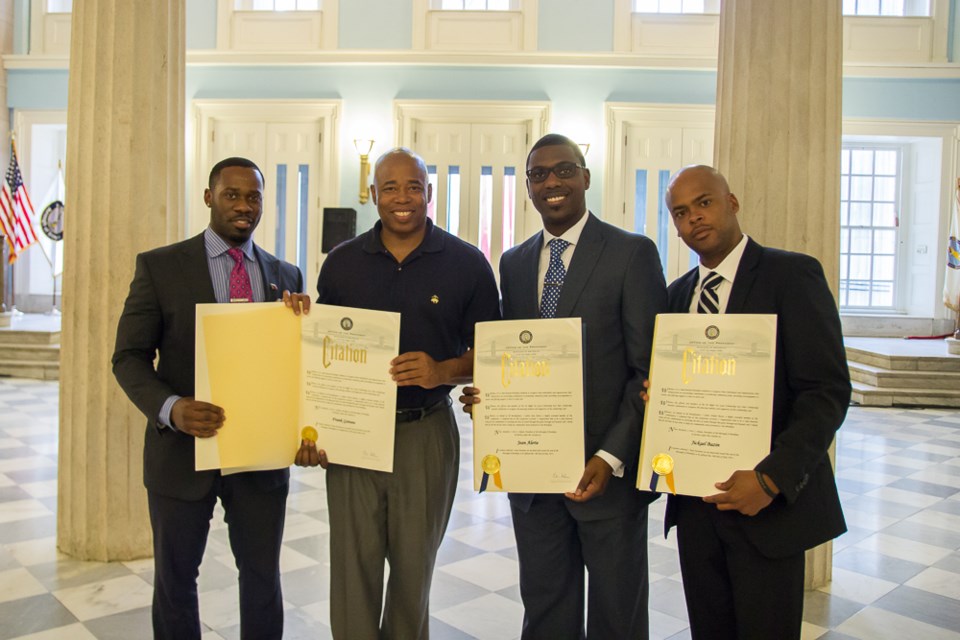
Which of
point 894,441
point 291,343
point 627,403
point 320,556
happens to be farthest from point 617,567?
point 894,441

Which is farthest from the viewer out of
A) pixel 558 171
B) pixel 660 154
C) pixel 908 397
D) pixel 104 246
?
pixel 660 154

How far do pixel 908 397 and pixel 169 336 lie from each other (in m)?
9.15

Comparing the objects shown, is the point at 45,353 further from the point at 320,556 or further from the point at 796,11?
the point at 796,11

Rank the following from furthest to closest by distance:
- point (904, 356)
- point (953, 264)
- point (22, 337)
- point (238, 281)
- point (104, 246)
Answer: point (953, 264)
point (22, 337)
point (904, 356)
point (104, 246)
point (238, 281)

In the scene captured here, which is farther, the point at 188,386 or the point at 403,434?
the point at 188,386

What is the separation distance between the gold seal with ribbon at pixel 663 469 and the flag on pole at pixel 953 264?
10.9 metres

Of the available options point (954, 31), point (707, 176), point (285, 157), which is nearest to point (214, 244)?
point (707, 176)

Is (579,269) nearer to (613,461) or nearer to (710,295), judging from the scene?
(710,295)

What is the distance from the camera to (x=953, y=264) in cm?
1105

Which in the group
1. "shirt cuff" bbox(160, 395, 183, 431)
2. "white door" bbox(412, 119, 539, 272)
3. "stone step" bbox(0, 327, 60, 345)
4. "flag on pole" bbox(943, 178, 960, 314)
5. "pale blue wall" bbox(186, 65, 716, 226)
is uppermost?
"pale blue wall" bbox(186, 65, 716, 226)

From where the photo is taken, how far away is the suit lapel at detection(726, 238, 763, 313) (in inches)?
76.2

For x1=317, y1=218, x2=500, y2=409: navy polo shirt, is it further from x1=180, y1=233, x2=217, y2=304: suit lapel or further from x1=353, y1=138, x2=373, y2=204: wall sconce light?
x1=353, y1=138, x2=373, y2=204: wall sconce light

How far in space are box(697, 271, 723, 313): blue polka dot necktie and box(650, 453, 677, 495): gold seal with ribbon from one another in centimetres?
41

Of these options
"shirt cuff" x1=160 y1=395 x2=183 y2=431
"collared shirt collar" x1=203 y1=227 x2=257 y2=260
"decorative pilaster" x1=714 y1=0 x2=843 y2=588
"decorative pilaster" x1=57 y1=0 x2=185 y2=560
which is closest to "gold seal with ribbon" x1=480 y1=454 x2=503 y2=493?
"shirt cuff" x1=160 y1=395 x2=183 y2=431
